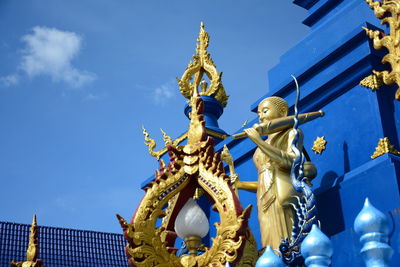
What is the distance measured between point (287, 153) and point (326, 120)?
4.18ft

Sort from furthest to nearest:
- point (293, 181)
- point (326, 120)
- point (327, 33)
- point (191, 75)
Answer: point (191, 75) < point (327, 33) < point (326, 120) < point (293, 181)

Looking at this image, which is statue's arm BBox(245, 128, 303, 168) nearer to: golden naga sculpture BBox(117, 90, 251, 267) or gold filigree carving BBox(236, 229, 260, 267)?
gold filigree carving BBox(236, 229, 260, 267)

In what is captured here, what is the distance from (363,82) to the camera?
23.8ft

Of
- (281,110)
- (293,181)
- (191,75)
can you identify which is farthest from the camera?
(191,75)

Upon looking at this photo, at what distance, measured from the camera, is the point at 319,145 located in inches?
298

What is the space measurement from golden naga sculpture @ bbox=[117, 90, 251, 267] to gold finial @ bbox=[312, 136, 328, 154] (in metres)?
2.60

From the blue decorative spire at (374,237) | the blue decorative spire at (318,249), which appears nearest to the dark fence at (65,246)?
the blue decorative spire at (318,249)

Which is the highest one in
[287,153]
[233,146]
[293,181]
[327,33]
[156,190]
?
[327,33]

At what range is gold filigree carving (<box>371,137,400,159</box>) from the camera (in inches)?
259

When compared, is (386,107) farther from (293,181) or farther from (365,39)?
(293,181)

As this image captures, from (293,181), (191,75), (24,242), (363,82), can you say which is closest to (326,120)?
(363,82)

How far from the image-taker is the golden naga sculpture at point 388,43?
22.9 feet

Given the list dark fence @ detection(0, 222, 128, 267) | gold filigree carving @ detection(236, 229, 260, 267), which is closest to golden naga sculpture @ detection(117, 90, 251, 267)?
gold filigree carving @ detection(236, 229, 260, 267)

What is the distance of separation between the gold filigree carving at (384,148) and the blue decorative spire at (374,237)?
362cm
